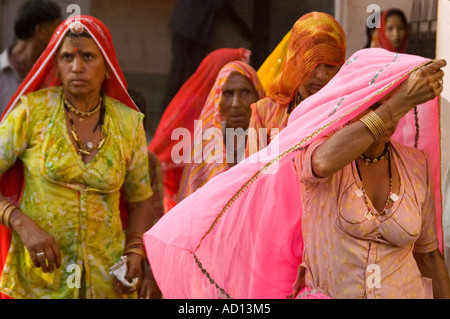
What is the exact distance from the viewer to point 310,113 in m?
2.60

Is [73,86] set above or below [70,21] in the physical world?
below

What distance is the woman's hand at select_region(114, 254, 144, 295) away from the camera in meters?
3.16

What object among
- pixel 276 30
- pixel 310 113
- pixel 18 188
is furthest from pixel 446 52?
pixel 18 188

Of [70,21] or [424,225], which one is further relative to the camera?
[70,21]

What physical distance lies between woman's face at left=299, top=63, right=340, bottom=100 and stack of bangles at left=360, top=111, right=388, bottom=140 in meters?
0.73

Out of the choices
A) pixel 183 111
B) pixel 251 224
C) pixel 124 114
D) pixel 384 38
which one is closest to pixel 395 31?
pixel 384 38

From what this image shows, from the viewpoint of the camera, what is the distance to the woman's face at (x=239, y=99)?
129 inches

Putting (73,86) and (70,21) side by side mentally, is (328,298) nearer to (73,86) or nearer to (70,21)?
(73,86)

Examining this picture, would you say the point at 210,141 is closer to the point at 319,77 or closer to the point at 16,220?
the point at 319,77

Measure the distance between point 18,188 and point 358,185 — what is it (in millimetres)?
1537

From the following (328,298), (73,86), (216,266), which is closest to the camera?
(328,298)

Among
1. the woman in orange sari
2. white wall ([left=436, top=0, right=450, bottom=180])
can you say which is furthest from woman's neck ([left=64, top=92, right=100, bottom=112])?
white wall ([left=436, top=0, right=450, bottom=180])

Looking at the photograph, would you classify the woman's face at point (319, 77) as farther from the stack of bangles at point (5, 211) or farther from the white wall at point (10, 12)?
the stack of bangles at point (5, 211)

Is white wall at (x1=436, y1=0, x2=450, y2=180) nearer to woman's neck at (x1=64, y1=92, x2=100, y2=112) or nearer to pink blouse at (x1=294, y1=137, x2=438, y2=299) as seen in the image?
pink blouse at (x1=294, y1=137, x2=438, y2=299)
